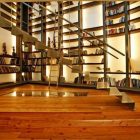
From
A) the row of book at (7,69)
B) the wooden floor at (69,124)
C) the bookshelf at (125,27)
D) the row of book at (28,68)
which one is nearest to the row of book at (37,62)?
the row of book at (28,68)

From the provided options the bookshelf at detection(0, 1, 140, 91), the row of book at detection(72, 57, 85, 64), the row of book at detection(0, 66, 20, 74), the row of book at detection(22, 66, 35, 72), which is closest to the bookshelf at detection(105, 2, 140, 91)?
the bookshelf at detection(0, 1, 140, 91)

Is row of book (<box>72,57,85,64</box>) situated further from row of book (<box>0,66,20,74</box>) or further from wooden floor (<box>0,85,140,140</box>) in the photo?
wooden floor (<box>0,85,140,140</box>)

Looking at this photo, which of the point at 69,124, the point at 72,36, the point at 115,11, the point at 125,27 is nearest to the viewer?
the point at 69,124

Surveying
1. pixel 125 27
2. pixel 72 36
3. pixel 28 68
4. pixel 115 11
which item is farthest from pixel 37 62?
pixel 125 27

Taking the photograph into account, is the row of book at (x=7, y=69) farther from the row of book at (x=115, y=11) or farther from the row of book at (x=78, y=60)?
the row of book at (x=115, y=11)

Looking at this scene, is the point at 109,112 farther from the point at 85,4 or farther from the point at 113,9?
the point at 85,4

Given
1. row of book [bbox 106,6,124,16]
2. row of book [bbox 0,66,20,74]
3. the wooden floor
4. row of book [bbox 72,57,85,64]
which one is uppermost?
row of book [bbox 106,6,124,16]

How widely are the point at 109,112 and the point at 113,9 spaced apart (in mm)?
4616

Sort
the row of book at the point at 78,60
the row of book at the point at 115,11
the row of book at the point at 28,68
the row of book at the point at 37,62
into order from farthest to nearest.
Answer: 1. the row of book at the point at 28,68
2. the row of book at the point at 37,62
3. the row of book at the point at 78,60
4. the row of book at the point at 115,11

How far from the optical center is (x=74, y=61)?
7477mm

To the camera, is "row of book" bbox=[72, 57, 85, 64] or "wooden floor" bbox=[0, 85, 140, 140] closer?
"wooden floor" bbox=[0, 85, 140, 140]

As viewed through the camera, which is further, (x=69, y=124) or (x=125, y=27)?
(x=125, y=27)

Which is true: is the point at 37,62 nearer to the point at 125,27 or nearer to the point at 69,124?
the point at 125,27

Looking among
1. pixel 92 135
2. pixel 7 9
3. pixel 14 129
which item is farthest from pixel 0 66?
pixel 92 135
